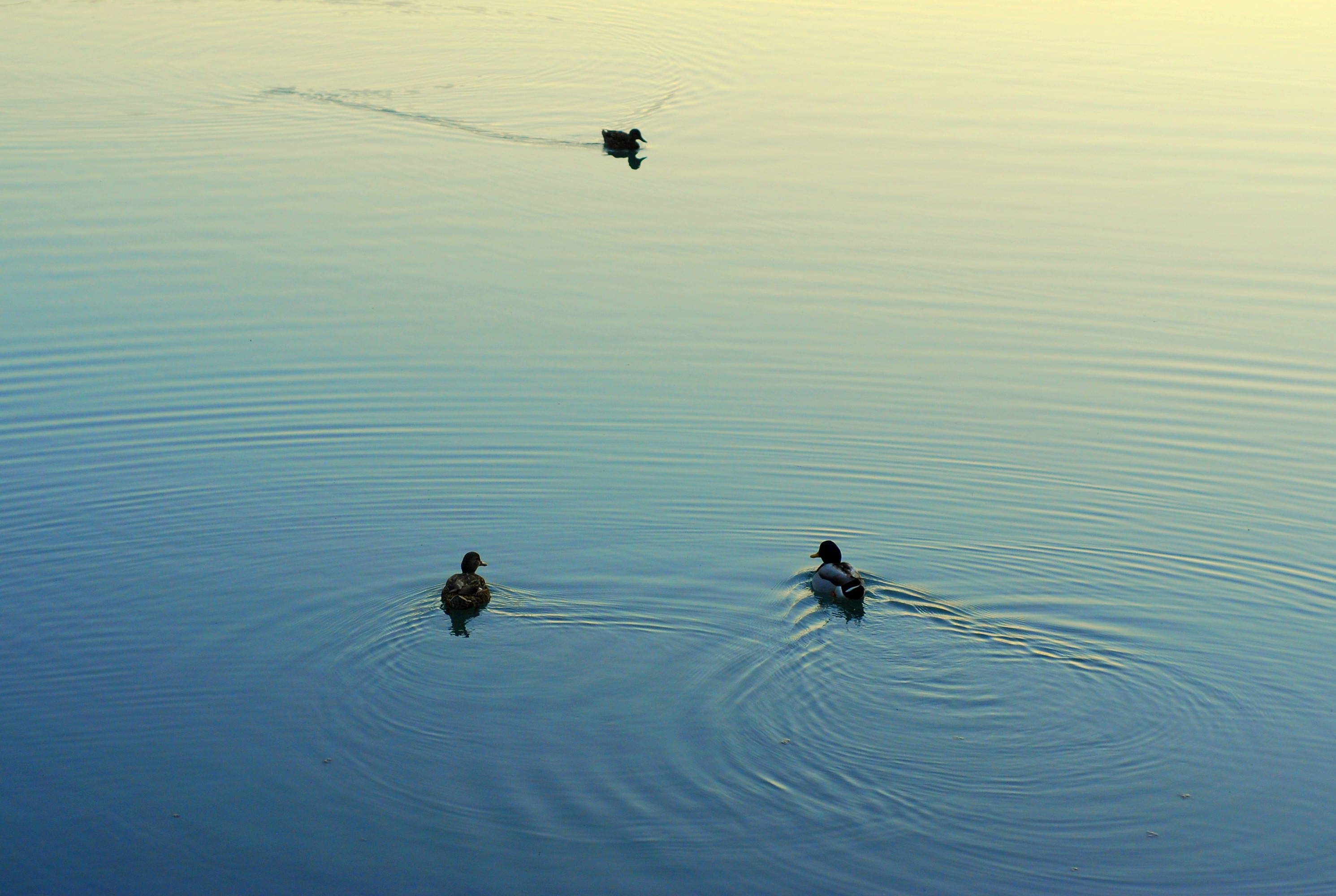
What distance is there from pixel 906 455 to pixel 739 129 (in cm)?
1440

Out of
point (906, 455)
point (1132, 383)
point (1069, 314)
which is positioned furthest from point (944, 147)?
point (906, 455)

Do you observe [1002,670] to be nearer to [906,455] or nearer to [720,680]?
[720,680]

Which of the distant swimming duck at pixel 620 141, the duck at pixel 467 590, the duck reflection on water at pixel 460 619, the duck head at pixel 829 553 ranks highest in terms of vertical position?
the distant swimming duck at pixel 620 141

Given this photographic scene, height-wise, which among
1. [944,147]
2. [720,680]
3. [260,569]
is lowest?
[720,680]

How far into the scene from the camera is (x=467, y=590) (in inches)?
494

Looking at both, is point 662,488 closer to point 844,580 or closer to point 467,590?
point 844,580

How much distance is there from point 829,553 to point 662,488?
100 inches

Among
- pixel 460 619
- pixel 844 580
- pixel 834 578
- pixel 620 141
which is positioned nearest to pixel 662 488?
pixel 834 578

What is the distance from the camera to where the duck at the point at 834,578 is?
41.5ft

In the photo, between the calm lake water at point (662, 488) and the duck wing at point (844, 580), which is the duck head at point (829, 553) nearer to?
the duck wing at point (844, 580)

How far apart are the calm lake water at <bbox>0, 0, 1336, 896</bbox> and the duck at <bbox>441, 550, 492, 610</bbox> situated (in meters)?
0.15

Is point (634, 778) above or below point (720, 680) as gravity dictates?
below

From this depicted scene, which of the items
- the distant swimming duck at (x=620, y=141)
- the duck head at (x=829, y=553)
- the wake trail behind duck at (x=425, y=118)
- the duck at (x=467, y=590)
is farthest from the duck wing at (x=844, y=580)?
the wake trail behind duck at (x=425, y=118)

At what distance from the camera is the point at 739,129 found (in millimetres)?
28906
